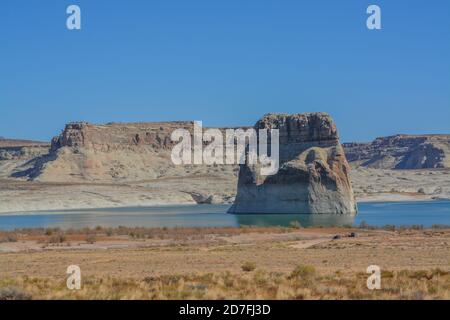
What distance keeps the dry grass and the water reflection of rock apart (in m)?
30.3

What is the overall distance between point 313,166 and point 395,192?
52130mm

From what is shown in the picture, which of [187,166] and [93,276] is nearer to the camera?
[93,276]

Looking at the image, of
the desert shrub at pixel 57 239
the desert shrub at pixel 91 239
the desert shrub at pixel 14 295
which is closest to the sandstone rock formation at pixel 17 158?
the desert shrub at pixel 91 239

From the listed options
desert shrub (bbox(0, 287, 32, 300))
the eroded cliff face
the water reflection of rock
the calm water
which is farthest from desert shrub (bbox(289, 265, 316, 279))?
the eroded cliff face

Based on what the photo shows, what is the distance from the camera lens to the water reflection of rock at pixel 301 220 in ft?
179

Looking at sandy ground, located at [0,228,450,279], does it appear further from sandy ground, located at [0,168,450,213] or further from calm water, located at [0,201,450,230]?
sandy ground, located at [0,168,450,213]

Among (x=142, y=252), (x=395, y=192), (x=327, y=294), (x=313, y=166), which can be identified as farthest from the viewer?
(x=395, y=192)

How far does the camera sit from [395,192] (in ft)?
385

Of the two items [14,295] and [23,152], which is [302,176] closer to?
[14,295]

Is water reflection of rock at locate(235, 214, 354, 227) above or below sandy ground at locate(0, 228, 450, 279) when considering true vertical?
below

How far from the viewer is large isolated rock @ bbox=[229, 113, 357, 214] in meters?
68.9

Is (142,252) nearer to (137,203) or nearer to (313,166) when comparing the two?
(313,166)

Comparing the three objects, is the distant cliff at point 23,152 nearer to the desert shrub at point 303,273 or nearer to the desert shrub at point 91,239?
the desert shrub at point 91,239
